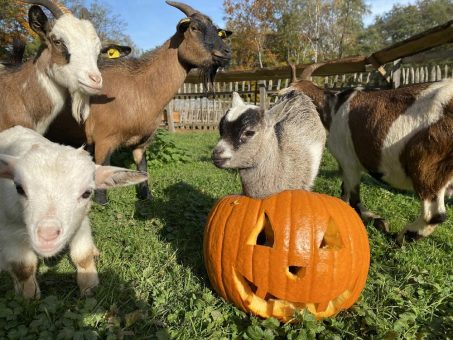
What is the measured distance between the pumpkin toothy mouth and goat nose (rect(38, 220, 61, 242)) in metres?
1.19

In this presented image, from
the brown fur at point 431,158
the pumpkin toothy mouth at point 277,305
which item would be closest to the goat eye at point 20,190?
the pumpkin toothy mouth at point 277,305

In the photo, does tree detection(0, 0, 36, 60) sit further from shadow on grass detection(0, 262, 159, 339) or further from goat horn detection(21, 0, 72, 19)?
shadow on grass detection(0, 262, 159, 339)

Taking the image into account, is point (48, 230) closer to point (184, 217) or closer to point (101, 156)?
point (184, 217)

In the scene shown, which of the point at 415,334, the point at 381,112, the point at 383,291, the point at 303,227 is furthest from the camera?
the point at 381,112

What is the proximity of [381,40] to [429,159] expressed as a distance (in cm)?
5786

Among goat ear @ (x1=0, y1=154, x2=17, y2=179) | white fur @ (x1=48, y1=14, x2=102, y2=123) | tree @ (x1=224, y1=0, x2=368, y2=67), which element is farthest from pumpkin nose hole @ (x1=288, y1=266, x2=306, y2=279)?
tree @ (x1=224, y1=0, x2=368, y2=67)

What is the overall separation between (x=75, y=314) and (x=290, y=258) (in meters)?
1.41

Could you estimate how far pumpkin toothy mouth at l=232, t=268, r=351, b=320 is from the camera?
2430 millimetres

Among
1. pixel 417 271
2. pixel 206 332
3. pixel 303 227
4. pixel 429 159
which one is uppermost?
pixel 429 159

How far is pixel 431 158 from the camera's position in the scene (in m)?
3.15

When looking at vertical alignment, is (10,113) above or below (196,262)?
above

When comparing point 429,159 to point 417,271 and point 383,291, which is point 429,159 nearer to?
point 417,271

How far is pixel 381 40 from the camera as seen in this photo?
175ft

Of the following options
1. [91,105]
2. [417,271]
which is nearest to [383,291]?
[417,271]
